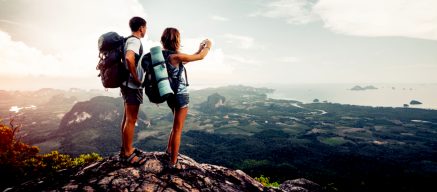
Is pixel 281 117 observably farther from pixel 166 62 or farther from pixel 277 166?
pixel 166 62

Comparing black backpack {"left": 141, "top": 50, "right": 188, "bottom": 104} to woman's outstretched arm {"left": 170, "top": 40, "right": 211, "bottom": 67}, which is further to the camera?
woman's outstretched arm {"left": 170, "top": 40, "right": 211, "bottom": 67}

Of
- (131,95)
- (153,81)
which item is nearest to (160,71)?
(153,81)

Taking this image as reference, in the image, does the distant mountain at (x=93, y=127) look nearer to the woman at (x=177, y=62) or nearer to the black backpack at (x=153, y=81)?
the woman at (x=177, y=62)

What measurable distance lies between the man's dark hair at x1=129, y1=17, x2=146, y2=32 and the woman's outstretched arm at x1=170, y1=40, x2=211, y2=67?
3.01ft

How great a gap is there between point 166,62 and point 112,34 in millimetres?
1157

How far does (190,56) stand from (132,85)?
125 cm

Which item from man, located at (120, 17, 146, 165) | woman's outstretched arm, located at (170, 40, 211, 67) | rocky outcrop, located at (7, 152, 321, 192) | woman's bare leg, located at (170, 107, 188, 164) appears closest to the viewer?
man, located at (120, 17, 146, 165)

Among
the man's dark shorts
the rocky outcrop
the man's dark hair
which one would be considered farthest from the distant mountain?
the man's dark hair

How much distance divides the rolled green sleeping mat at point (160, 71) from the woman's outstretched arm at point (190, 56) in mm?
284

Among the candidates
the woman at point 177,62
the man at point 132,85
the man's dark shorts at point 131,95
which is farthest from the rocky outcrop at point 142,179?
the man's dark shorts at point 131,95

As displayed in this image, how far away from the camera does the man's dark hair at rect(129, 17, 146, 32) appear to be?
4.81 meters

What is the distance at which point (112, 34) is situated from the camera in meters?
4.72

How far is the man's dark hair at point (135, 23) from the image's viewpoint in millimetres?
4812

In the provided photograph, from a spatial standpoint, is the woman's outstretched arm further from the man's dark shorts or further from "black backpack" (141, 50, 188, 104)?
the man's dark shorts
